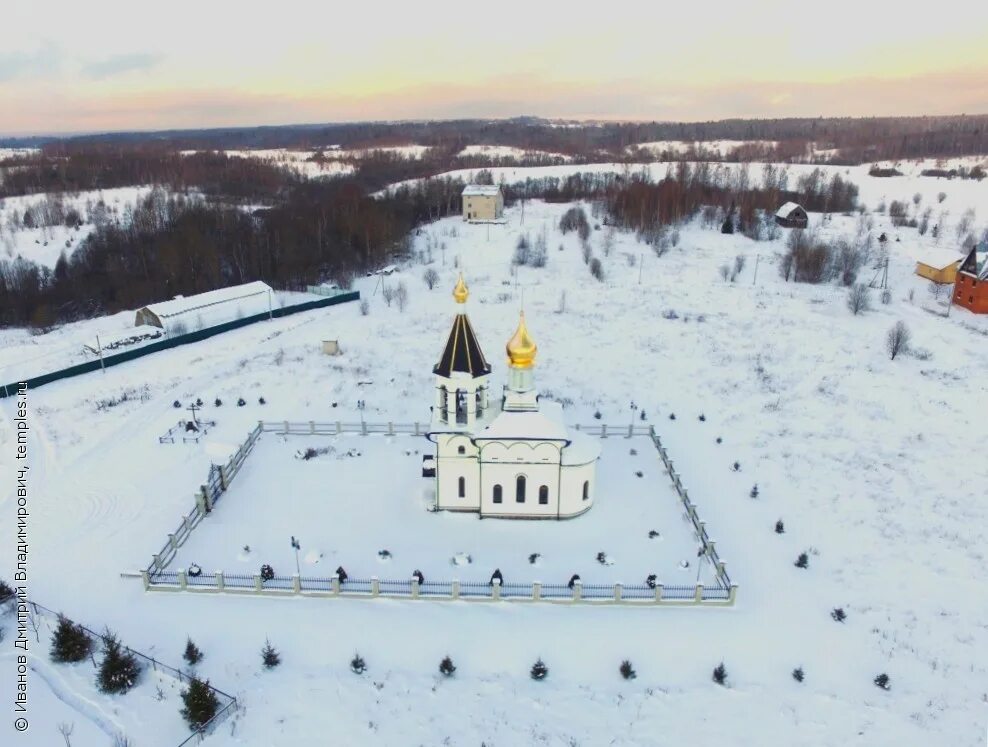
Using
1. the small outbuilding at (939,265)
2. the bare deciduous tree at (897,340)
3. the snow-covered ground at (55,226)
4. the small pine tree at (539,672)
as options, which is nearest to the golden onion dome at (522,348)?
the small pine tree at (539,672)

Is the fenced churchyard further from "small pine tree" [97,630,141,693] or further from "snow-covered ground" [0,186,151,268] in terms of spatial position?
"snow-covered ground" [0,186,151,268]

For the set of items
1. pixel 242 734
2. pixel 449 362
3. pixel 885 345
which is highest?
pixel 449 362

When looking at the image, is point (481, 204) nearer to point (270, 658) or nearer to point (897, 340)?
point (897, 340)

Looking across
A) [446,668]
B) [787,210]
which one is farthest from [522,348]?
[787,210]

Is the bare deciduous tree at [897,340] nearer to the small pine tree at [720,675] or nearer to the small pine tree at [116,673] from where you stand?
the small pine tree at [720,675]

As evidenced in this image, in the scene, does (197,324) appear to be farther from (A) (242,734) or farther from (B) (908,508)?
(B) (908,508)

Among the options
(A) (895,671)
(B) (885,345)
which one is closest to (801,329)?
(B) (885,345)

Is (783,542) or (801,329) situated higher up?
(801,329)
